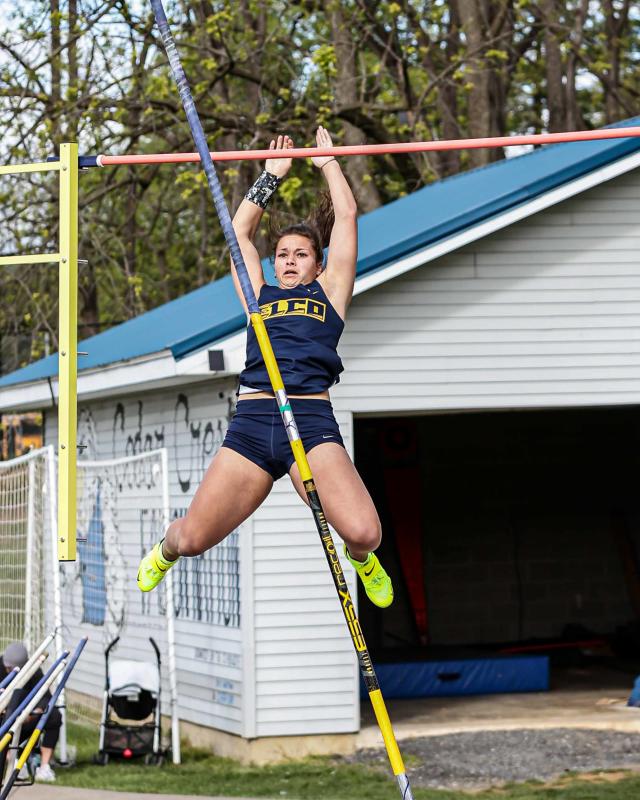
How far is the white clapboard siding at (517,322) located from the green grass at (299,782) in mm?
2570

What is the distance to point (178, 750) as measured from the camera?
10969 millimetres

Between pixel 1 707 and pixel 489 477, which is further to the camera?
pixel 489 477

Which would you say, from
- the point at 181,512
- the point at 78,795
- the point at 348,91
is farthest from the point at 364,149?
the point at 348,91

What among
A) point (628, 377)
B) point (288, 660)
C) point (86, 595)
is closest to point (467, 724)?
point (288, 660)

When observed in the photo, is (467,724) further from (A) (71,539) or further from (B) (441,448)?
(A) (71,539)

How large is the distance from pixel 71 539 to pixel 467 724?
6.25 meters

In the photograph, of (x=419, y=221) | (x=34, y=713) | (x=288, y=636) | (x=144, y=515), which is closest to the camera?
(x=34, y=713)

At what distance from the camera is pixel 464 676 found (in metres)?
13.1

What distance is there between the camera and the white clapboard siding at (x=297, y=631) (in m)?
10.8

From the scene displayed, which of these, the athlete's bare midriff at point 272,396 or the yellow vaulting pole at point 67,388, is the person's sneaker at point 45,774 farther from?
the athlete's bare midriff at point 272,396

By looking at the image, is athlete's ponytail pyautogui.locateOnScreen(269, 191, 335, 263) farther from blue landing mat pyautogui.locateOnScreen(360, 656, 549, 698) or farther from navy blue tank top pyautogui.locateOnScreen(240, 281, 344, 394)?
blue landing mat pyautogui.locateOnScreen(360, 656, 549, 698)

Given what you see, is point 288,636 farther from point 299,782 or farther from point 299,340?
point 299,340

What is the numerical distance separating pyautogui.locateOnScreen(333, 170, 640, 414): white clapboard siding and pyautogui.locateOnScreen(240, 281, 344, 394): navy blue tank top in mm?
5078

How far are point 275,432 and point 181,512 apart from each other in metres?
6.64
